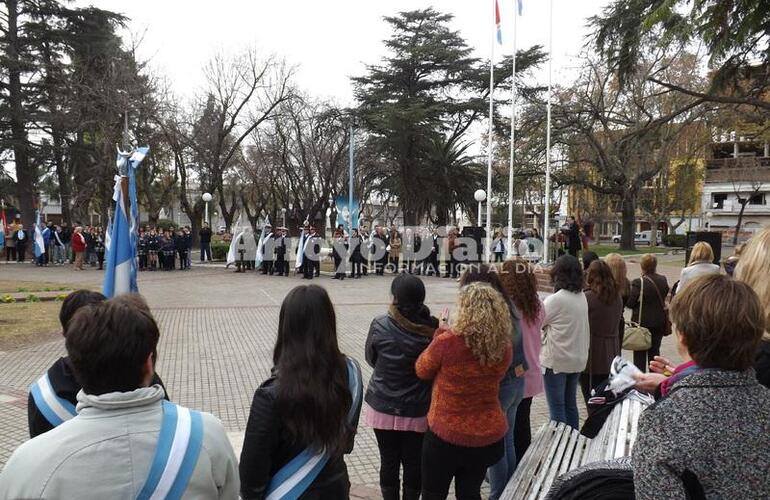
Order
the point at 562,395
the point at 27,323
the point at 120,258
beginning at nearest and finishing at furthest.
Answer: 1. the point at 562,395
2. the point at 120,258
3. the point at 27,323

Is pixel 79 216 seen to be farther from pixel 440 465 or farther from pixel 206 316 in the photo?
pixel 440 465

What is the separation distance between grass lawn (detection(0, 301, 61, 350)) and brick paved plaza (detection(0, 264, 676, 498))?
1.82 feet

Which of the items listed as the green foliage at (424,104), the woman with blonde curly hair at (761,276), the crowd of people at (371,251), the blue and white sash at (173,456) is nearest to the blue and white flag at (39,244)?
the crowd of people at (371,251)

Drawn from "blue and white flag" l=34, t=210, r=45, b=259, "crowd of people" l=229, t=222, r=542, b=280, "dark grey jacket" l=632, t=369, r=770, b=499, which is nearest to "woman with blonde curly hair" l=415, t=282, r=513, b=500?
"dark grey jacket" l=632, t=369, r=770, b=499

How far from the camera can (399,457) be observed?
3859 mm

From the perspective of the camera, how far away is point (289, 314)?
2.50 meters

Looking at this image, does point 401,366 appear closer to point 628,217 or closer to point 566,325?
point 566,325

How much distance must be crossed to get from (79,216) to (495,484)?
37.6 meters

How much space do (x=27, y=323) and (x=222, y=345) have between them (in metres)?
4.90

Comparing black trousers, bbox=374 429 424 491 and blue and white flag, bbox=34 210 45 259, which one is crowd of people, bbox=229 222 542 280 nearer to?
blue and white flag, bbox=34 210 45 259

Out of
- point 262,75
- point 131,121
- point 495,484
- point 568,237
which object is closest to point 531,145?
point 568,237

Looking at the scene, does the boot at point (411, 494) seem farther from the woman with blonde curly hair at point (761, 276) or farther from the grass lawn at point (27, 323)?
the grass lawn at point (27, 323)

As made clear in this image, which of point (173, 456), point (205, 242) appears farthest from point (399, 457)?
point (205, 242)

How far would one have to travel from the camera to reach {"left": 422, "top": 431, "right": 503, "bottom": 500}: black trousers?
3.33 m
